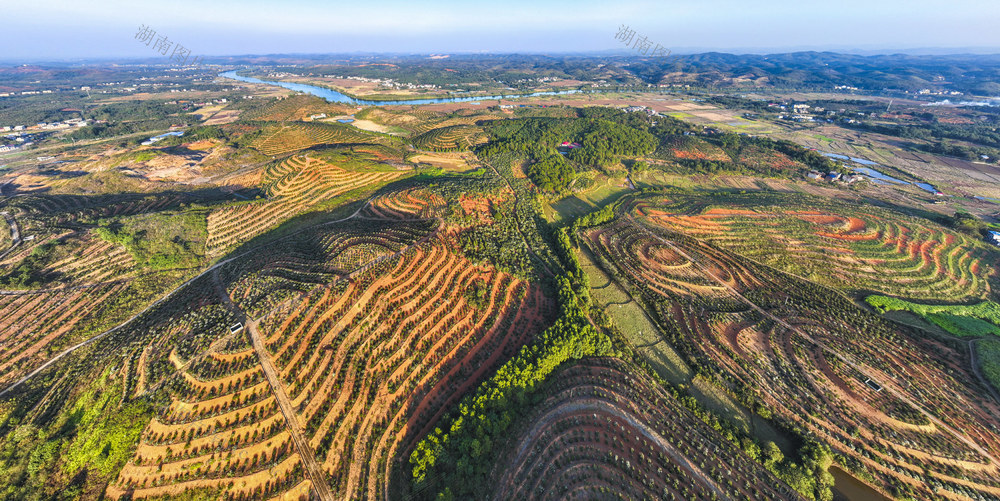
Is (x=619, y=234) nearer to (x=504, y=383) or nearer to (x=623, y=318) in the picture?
(x=623, y=318)

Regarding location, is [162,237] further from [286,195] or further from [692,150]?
[692,150]

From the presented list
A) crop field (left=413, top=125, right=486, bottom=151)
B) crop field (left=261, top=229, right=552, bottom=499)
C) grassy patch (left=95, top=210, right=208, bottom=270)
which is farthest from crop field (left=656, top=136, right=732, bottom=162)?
grassy patch (left=95, top=210, right=208, bottom=270)

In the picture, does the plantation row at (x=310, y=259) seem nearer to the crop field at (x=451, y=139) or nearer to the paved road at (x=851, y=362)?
the paved road at (x=851, y=362)

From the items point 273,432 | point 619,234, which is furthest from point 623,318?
point 273,432

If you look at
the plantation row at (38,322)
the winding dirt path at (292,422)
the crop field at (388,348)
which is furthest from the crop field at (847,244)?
the plantation row at (38,322)

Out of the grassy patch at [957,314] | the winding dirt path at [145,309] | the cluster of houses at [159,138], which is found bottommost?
the grassy patch at [957,314]

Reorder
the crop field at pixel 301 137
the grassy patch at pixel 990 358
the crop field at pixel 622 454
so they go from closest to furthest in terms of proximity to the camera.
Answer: the crop field at pixel 622 454 < the grassy patch at pixel 990 358 < the crop field at pixel 301 137
